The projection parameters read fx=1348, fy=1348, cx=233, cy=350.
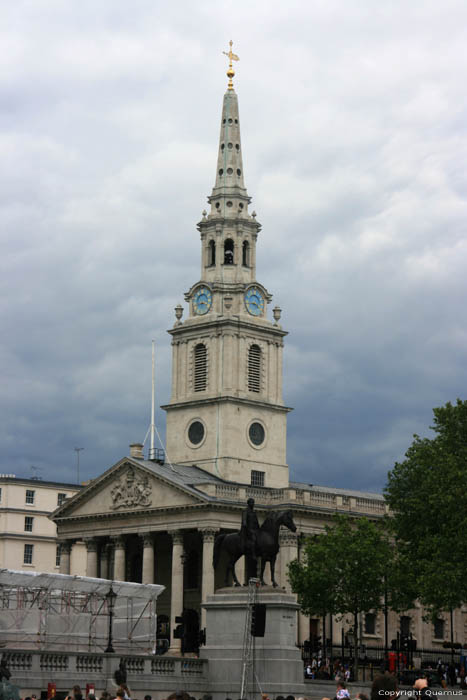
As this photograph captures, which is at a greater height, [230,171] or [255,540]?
[230,171]

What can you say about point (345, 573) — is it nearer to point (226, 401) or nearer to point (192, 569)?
point (192, 569)

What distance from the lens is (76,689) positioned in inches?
1303

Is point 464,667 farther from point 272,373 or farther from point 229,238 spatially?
point 229,238

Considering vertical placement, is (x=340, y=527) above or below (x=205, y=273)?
below

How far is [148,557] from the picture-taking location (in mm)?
102188

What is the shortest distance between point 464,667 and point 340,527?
493 inches

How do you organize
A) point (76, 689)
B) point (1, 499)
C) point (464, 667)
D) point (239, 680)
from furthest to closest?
point (1, 499) < point (464, 667) < point (239, 680) < point (76, 689)

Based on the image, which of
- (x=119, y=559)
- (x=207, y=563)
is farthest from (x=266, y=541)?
(x=119, y=559)

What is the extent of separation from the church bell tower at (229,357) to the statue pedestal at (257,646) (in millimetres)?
52489

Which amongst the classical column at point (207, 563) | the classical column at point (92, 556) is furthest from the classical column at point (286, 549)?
the classical column at point (92, 556)

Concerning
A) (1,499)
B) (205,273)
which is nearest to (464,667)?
(205,273)

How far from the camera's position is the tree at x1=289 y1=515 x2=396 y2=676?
83.2m

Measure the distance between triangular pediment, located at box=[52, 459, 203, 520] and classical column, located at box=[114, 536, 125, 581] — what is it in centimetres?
247

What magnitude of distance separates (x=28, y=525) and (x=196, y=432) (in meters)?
26.6
